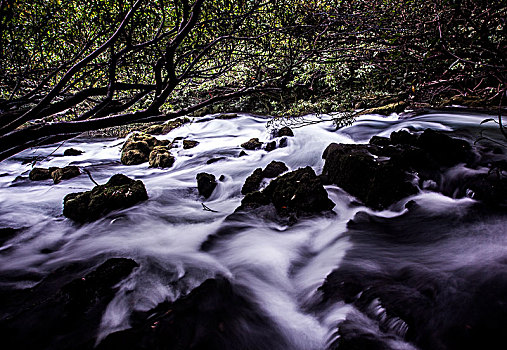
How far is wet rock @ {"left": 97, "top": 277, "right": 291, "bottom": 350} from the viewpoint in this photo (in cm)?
180

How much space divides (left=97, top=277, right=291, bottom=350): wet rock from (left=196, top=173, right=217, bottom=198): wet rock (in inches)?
144

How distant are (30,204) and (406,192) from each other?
8.21 m

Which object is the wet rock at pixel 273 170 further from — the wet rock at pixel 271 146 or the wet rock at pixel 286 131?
the wet rock at pixel 286 131

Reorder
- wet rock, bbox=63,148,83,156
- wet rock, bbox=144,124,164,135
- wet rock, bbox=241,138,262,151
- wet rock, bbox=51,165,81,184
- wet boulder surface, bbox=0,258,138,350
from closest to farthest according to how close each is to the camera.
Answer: wet boulder surface, bbox=0,258,138,350, wet rock, bbox=51,165,81,184, wet rock, bbox=241,138,262,151, wet rock, bbox=63,148,83,156, wet rock, bbox=144,124,164,135

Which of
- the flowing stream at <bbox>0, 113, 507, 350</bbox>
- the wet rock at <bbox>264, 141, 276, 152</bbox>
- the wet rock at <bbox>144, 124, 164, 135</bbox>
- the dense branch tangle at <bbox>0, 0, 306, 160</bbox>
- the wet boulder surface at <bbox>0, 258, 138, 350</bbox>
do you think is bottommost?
the flowing stream at <bbox>0, 113, 507, 350</bbox>

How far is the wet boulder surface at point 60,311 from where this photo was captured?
82.0 inches

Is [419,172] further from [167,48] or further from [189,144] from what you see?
[189,144]

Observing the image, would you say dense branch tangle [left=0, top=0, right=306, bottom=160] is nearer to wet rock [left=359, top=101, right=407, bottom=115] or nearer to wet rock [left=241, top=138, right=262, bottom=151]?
wet rock [left=241, top=138, right=262, bottom=151]

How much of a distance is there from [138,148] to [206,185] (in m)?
5.68

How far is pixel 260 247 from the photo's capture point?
364cm

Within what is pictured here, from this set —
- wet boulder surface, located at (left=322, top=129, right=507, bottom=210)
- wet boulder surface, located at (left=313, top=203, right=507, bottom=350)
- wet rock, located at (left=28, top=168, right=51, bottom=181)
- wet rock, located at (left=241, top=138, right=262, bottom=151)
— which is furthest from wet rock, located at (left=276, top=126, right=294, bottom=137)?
wet rock, located at (left=28, top=168, right=51, bottom=181)

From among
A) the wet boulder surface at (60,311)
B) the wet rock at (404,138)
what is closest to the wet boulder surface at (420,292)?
the wet boulder surface at (60,311)

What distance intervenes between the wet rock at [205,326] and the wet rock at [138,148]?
8545 millimetres

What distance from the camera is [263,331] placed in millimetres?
2193
